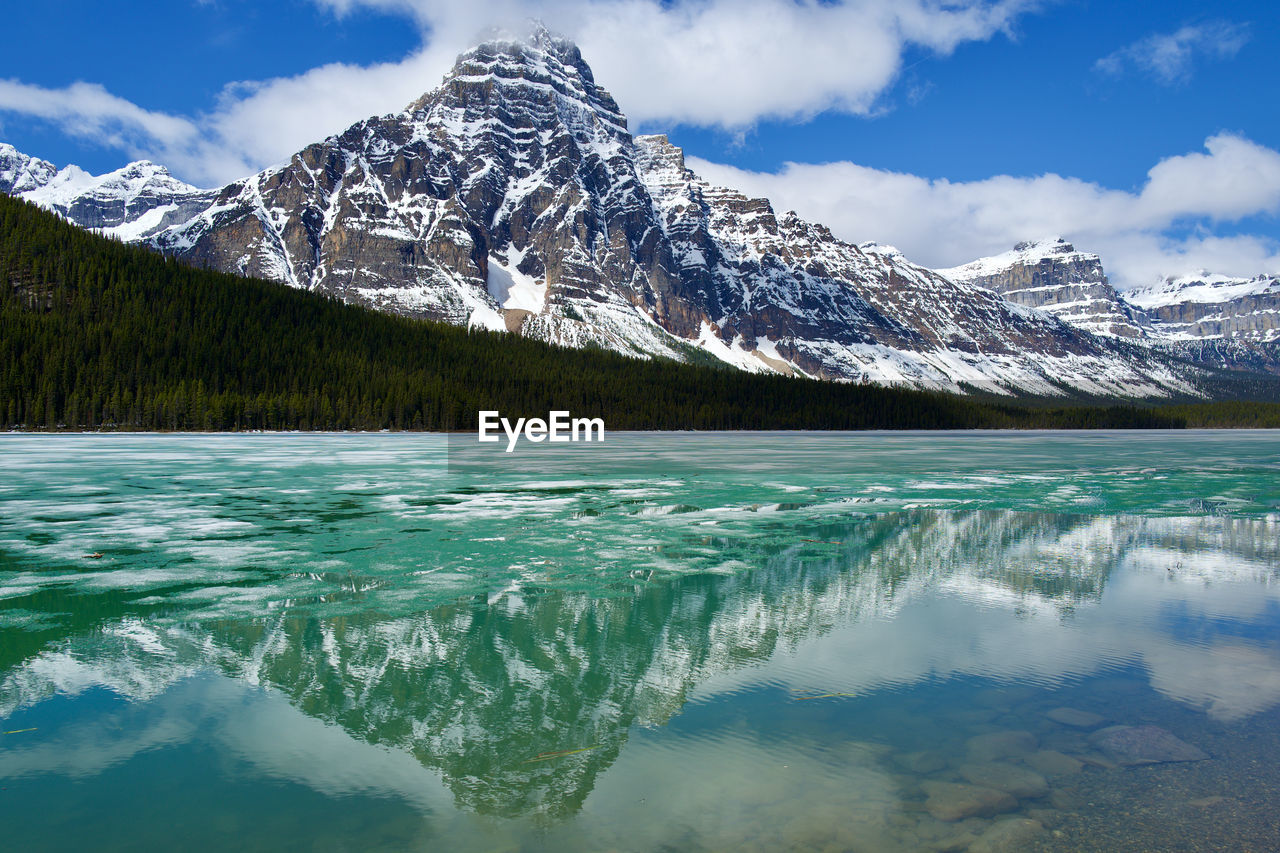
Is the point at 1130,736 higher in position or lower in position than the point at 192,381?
lower

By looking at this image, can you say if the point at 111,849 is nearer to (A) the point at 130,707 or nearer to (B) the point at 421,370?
(A) the point at 130,707

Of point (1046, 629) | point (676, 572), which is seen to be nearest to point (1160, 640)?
point (1046, 629)

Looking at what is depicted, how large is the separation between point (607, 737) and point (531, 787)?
1.28 meters

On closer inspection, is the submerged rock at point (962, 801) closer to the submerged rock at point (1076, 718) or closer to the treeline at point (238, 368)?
the submerged rock at point (1076, 718)

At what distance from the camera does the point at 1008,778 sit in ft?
24.8

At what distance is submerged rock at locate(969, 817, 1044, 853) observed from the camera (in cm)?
634

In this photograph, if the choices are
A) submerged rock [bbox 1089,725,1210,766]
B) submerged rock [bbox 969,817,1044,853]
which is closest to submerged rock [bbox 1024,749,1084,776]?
submerged rock [bbox 1089,725,1210,766]

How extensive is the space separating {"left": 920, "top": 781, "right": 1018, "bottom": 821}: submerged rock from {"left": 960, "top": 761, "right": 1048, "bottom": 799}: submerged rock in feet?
0.35

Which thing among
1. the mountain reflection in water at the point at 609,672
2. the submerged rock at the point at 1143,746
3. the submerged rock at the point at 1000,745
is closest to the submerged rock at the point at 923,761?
the mountain reflection in water at the point at 609,672

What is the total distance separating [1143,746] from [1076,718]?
0.85 meters

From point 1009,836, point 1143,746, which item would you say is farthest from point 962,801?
point 1143,746

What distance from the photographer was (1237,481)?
4203 centimetres

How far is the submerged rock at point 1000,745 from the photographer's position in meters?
8.05

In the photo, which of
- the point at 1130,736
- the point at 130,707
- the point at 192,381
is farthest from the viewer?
the point at 192,381
